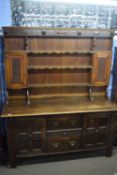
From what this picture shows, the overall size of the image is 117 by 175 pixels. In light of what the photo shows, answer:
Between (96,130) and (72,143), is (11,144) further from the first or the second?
(96,130)

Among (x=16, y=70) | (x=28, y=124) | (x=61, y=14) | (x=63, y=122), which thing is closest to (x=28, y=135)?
(x=28, y=124)

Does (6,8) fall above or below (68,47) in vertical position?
above

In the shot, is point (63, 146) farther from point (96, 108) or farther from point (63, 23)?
point (63, 23)

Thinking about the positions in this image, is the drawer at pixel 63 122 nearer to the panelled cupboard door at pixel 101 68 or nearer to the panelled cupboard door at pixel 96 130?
the panelled cupboard door at pixel 96 130

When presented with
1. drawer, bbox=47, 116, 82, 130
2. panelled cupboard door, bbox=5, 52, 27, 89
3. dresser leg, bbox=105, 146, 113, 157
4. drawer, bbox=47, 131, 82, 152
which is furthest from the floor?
panelled cupboard door, bbox=5, 52, 27, 89

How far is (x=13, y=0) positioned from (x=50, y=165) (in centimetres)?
207

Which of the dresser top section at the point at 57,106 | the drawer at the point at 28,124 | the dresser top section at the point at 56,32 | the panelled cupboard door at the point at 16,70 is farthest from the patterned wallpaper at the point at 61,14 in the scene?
the drawer at the point at 28,124

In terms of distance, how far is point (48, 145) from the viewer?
243cm

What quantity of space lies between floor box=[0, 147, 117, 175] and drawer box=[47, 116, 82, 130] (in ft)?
1.59

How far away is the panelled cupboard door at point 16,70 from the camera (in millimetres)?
2348

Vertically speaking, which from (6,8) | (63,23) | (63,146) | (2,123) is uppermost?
(6,8)

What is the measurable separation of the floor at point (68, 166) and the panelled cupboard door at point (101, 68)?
3.34 ft

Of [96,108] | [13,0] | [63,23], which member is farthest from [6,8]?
[96,108]

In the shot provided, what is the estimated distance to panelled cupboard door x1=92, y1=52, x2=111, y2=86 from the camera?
2.55 meters
